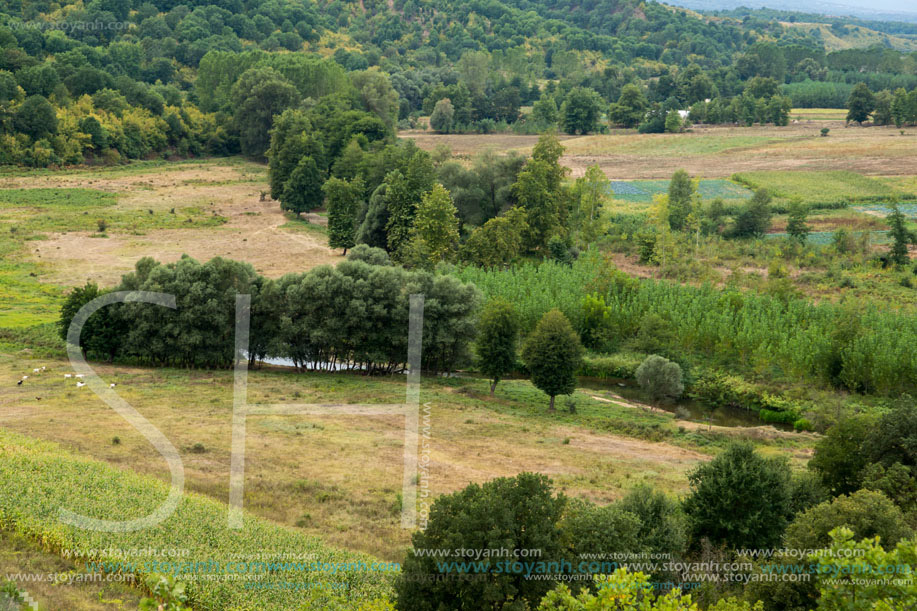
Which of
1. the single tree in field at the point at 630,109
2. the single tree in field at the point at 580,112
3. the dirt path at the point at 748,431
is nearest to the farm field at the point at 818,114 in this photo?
the single tree in field at the point at 630,109

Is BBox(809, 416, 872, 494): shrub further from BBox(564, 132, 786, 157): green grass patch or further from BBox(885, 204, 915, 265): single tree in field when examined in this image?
BBox(564, 132, 786, 157): green grass patch

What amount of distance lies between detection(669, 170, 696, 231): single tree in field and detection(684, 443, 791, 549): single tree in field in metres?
48.8

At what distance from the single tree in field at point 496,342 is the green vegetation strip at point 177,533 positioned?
2013 centimetres

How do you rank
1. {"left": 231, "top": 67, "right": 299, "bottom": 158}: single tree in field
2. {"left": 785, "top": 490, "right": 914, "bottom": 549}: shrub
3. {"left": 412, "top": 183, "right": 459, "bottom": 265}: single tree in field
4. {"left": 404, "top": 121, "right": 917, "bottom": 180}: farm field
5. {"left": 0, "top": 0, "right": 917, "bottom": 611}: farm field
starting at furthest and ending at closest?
{"left": 231, "top": 67, "right": 299, "bottom": 158}: single tree in field, {"left": 404, "top": 121, "right": 917, "bottom": 180}: farm field, {"left": 412, "top": 183, "right": 459, "bottom": 265}: single tree in field, {"left": 785, "top": 490, "right": 914, "bottom": 549}: shrub, {"left": 0, "top": 0, "right": 917, "bottom": 611}: farm field

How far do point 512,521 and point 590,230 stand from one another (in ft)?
171

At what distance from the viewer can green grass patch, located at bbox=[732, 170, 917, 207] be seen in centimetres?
8600

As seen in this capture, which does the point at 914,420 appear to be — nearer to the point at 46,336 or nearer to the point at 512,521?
the point at 512,521

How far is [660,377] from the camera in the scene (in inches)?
1692

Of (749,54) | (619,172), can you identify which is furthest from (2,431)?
(749,54)

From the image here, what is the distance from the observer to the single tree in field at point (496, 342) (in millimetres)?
43719

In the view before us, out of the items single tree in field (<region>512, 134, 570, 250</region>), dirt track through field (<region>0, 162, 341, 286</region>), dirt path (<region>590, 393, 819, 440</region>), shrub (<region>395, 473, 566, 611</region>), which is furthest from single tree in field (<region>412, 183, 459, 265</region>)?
shrub (<region>395, 473, 566, 611</region>)

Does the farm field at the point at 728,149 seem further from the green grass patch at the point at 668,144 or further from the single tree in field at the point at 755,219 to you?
the single tree in field at the point at 755,219

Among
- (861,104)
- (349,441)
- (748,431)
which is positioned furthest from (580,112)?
(349,441)

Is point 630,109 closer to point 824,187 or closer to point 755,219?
point 824,187
